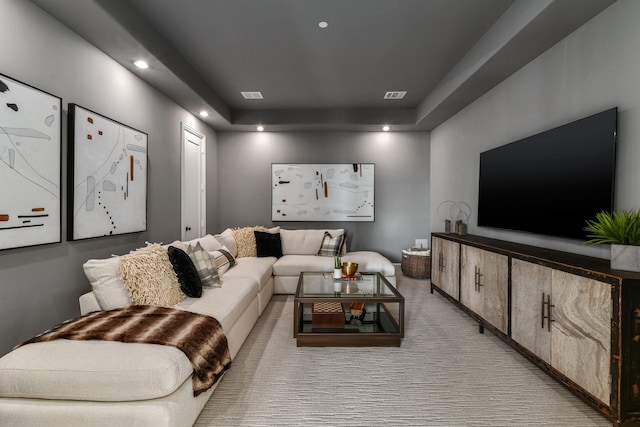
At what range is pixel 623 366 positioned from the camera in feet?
5.05

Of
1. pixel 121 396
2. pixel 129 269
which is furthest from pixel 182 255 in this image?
pixel 121 396

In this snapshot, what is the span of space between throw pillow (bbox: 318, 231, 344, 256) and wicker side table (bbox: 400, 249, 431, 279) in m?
1.21

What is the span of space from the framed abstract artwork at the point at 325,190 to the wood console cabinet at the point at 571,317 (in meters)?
2.72

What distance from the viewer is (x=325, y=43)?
3006 millimetres

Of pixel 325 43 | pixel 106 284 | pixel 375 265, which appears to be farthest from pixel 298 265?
pixel 325 43

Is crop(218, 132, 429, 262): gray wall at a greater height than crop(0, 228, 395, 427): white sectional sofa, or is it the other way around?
crop(218, 132, 429, 262): gray wall

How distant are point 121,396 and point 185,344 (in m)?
0.34

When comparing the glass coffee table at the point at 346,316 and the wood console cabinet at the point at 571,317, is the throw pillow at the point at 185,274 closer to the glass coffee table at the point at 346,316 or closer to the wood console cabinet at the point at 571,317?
the glass coffee table at the point at 346,316

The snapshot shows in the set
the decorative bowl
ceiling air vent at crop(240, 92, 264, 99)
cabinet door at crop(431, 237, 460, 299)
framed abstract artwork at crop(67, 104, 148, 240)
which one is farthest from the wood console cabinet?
ceiling air vent at crop(240, 92, 264, 99)

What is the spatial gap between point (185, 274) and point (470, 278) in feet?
9.00

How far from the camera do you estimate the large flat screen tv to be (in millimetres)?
2068

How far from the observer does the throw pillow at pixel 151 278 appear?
6.88 feet

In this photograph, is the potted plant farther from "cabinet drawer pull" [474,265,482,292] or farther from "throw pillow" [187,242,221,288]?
"throw pillow" [187,242,221,288]

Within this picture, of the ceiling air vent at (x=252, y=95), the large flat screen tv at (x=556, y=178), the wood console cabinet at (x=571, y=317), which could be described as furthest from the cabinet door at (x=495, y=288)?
the ceiling air vent at (x=252, y=95)
